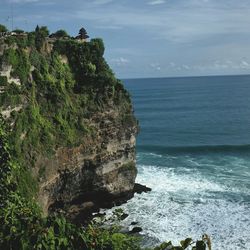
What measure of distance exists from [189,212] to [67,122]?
37.8ft

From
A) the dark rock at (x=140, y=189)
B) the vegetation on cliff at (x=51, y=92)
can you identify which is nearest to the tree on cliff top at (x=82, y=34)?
the vegetation on cliff at (x=51, y=92)

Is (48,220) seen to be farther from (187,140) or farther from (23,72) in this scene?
(187,140)

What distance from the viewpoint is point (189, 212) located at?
110 feet

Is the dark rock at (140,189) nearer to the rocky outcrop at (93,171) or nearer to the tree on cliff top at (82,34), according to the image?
the rocky outcrop at (93,171)

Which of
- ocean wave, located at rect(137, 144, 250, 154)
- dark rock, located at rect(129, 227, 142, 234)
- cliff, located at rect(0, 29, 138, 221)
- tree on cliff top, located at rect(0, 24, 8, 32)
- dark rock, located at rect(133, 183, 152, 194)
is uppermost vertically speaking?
tree on cliff top, located at rect(0, 24, 8, 32)

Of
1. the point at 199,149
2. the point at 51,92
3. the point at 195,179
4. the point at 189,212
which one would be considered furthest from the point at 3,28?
the point at 199,149

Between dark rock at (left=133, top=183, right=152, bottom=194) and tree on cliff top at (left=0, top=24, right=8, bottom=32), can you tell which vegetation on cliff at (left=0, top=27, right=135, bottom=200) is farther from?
dark rock at (left=133, top=183, right=152, bottom=194)

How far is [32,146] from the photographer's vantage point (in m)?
27.5

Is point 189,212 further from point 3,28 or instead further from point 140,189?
point 3,28

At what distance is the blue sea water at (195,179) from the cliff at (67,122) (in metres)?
3.90

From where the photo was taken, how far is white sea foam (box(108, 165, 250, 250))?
29.7 meters

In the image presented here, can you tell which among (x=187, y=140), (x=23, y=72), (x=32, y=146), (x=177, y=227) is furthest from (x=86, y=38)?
(x=187, y=140)

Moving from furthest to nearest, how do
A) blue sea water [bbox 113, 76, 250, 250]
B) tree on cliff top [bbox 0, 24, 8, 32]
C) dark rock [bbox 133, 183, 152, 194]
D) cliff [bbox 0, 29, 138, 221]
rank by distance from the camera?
dark rock [bbox 133, 183, 152, 194] → blue sea water [bbox 113, 76, 250, 250] → tree on cliff top [bbox 0, 24, 8, 32] → cliff [bbox 0, 29, 138, 221]

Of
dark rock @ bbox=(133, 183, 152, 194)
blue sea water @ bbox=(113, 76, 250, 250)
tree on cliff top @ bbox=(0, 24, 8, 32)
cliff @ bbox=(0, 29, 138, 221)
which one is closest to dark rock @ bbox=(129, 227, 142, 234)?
blue sea water @ bbox=(113, 76, 250, 250)
